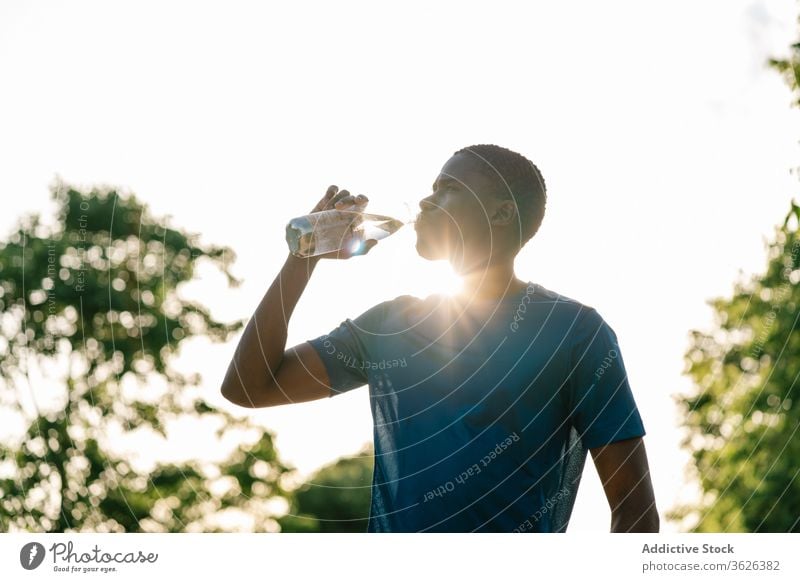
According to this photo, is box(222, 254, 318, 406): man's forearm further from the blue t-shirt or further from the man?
the blue t-shirt

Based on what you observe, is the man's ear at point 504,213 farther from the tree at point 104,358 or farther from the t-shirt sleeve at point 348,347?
the tree at point 104,358

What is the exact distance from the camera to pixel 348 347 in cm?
213

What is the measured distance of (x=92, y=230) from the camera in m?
10.7

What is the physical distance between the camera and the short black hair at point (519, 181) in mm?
2268

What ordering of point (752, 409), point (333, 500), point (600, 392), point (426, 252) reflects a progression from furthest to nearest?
point (333, 500)
point (752, 409)
point (426, 252)
point (600, 392)

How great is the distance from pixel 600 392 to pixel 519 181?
26.2 inches

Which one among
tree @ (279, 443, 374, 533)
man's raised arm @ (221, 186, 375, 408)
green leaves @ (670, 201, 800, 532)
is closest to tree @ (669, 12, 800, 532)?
green leaves @ (670, 201, 800, 532)

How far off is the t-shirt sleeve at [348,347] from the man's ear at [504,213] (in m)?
0.36

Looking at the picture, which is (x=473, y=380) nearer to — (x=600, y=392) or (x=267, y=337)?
(x=600, y=392)

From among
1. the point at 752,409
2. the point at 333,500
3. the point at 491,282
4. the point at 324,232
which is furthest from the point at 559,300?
the point at 333,500

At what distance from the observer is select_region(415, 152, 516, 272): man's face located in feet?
6.93
